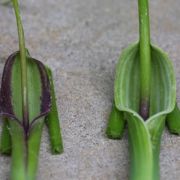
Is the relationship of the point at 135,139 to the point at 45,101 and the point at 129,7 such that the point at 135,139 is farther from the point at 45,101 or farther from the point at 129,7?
the point at 129,7

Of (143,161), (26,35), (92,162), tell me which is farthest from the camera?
(26,35)

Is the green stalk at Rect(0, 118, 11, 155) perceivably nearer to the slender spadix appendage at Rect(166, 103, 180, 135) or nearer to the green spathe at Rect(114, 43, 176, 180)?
the green spathe at Rect(114, 43, 176, 180)

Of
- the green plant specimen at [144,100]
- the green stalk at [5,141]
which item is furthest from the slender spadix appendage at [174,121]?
the green stalk at [5,141]

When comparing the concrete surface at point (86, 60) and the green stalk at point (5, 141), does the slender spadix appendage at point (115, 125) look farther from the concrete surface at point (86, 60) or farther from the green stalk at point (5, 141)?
the green stalk at point (5, 141)

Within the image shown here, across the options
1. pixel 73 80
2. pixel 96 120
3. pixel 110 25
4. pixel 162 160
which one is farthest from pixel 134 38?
pixel 162 160

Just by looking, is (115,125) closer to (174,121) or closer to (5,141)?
(174,121)

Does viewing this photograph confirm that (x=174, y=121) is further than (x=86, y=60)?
No

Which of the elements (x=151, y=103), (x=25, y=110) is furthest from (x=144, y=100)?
(x=25, y=110)
